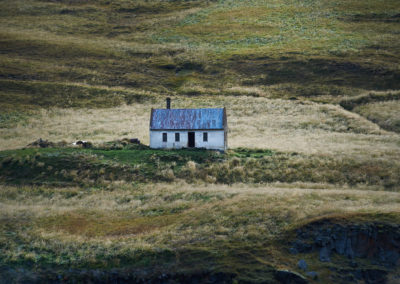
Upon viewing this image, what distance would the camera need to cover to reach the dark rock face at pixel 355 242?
70.7ft

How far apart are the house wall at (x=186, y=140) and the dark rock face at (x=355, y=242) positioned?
19757 millimetres

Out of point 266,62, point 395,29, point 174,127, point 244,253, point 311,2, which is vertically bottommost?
point 244,253

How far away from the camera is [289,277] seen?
1984cm

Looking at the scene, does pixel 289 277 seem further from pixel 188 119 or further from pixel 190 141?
pixel 188 119

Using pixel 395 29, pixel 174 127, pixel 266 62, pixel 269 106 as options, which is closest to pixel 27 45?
pixel 266 62

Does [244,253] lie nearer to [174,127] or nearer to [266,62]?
[174,127]

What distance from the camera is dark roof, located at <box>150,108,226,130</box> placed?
138ft

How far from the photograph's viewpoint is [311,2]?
122 metres

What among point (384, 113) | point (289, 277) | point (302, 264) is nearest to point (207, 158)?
point (302, 264)

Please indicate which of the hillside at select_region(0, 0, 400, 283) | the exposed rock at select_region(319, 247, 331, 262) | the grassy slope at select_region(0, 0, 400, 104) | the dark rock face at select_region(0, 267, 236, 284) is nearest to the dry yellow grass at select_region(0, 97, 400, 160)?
the hillside at select_region(0, 0, 400, 283)

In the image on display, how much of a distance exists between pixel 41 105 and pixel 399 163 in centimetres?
4809

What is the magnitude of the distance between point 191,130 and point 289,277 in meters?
23.6

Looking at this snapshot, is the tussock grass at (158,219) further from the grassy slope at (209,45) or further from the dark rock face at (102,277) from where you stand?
the grassy slope at (209,45)

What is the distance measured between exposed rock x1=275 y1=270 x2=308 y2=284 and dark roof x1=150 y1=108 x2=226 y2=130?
22.5 meters
